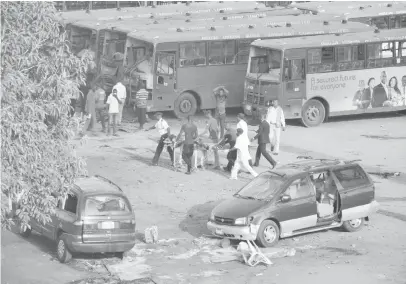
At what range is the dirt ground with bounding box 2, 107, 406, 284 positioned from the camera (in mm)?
18031

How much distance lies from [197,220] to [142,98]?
9767mm

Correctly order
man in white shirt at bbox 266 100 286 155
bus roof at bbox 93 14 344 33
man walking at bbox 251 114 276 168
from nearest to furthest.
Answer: man walking at bbox 251 114 276 168
man in white shirt at bbox 266 100 286 155
bus roof at bbox 93 14 344 33

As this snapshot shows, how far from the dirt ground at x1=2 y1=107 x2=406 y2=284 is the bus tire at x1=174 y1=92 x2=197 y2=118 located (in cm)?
138

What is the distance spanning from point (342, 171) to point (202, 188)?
15.9ft

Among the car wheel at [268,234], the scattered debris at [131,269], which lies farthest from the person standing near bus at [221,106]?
the scattered debris at [131,269]

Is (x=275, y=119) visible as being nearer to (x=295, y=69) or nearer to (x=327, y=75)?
(x=295, y=69)

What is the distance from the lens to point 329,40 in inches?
1246

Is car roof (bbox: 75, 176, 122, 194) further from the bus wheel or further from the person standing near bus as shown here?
the bus wheel

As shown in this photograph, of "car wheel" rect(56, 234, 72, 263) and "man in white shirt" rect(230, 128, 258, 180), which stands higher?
"man in white shirt" rect(230, 128, 258, 180)

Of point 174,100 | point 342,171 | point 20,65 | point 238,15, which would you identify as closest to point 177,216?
point 342,171

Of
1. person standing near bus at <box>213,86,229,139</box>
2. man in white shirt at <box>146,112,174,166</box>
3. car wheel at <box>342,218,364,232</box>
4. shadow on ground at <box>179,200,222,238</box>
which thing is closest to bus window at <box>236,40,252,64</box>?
person standing near bus at <box>213,86,229,139</box>

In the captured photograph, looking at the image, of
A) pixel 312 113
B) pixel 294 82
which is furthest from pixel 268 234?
pixel 312 113

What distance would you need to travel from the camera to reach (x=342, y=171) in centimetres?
2041

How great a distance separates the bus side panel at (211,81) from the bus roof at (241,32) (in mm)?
1000
